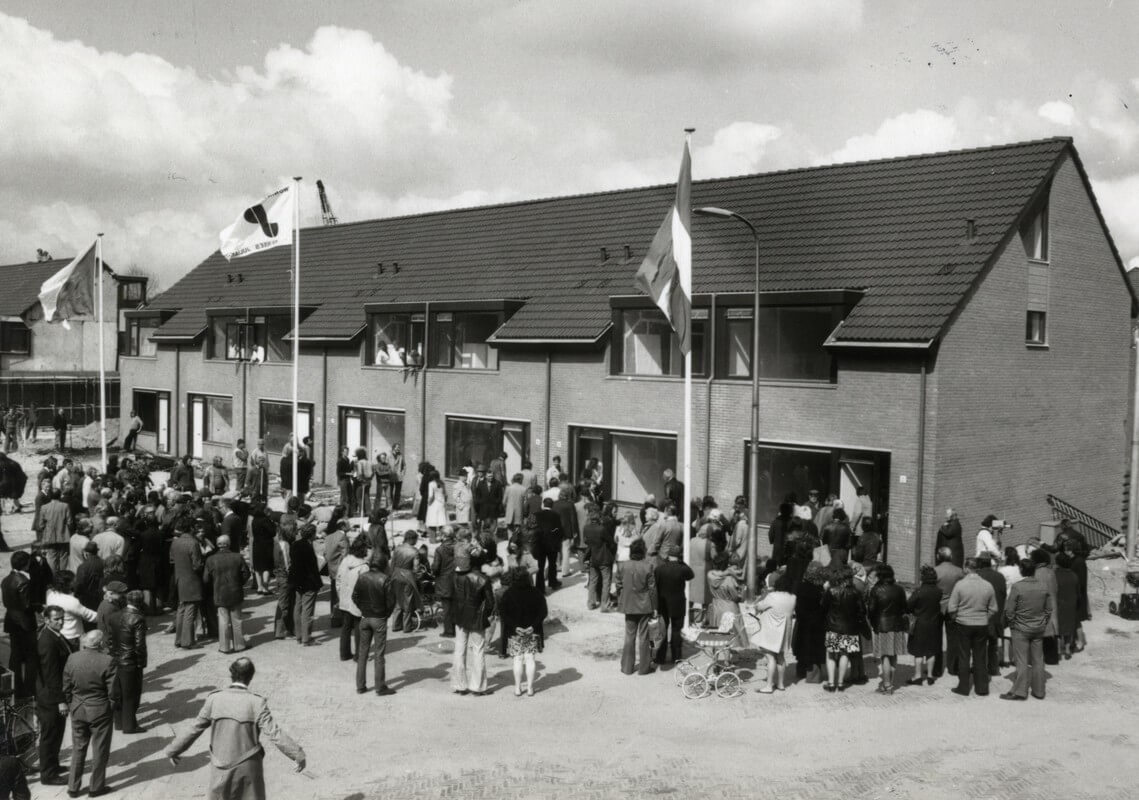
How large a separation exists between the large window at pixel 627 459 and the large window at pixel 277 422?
1201cm

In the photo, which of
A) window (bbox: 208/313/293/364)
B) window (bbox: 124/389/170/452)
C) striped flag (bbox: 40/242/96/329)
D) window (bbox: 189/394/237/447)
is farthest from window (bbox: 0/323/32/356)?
striped flag (bbox: 40/242/96/329)

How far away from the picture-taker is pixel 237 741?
26.9ft

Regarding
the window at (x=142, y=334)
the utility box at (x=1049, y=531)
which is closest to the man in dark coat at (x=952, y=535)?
the utility box at (x=1049, y=531)

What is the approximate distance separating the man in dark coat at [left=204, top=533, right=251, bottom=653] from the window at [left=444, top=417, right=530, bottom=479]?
11.9 m

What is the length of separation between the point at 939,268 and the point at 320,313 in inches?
791

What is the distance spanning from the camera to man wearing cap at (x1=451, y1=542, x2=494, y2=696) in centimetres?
1267

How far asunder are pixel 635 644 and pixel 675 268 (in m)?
6.15

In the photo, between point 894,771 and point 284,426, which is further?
point 284,426

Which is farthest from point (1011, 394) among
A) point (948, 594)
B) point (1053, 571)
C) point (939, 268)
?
point (948, 594)

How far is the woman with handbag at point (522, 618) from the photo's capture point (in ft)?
42.2

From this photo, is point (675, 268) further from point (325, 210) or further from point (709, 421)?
point (325, 210)

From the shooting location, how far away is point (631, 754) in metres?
11.1

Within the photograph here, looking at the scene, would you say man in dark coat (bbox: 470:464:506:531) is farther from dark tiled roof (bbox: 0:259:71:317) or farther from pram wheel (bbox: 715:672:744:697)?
dark tiled roof (bbox: 0:259:71:317)

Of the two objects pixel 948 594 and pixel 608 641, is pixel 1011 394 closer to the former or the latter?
pixel 948 594
